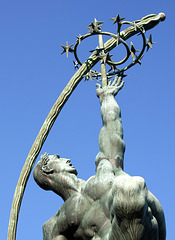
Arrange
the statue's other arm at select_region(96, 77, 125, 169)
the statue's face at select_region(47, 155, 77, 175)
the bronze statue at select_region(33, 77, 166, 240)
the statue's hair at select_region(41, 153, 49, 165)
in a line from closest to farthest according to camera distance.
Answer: the bronze statue at select_region(33, 77, 166, 240), the statue's other arm at select_region(96, 77, 125, 169), the statue's face at select_region(47, 155, 77, 175), the statue's hair at select_region(41, 153, 49, 165)

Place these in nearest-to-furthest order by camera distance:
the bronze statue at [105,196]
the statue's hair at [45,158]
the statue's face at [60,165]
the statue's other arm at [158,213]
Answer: the bronze statue at [105,196]
the statue's other arm at [158,213]
the statue's face at [60,165]
the statue's hair at [45,158]

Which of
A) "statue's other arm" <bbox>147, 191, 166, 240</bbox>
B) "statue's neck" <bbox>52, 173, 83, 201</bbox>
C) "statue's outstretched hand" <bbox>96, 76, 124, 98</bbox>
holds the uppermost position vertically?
"statue's outstretched hand" <bbox>96, 76, 124, 98</bbox>

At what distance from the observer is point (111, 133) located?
20.8 feet

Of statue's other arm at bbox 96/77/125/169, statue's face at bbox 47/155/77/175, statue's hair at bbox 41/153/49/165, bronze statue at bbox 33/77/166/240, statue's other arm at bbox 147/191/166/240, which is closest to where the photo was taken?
bronze statue at bbox 33/77/166/240

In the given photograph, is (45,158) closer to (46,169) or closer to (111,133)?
(46,169)

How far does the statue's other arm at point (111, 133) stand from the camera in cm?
622

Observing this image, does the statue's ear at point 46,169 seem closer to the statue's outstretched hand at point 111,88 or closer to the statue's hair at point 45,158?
the statue's hair at point 45,158

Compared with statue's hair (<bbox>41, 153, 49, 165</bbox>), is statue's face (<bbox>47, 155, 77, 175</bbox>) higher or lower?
lower

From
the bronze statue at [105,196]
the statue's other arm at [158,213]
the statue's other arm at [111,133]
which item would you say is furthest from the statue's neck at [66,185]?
the statue's other arm at [158,213]

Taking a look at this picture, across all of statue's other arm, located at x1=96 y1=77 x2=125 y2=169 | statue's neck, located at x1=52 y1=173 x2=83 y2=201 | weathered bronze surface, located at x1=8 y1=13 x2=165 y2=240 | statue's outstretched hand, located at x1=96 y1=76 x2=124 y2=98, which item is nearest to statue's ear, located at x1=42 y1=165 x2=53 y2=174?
weathered bronze surface, located at x1=8 y1=13 x2=165 y2=240

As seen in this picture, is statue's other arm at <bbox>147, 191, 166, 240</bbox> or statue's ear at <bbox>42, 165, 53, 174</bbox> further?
statue's ear at <bbox>42, 165, 53, 174</bbox>

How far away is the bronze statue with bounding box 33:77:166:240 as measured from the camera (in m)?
4.83

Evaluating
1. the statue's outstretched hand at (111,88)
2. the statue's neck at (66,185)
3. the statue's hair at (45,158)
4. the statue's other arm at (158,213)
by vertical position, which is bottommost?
the statue's other arm at (158,213)

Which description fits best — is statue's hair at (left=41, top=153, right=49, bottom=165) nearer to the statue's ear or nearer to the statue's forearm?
the statue's ear
